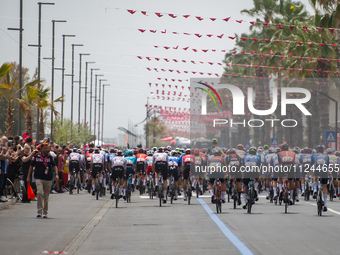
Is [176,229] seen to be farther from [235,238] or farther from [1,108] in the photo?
[1,108]

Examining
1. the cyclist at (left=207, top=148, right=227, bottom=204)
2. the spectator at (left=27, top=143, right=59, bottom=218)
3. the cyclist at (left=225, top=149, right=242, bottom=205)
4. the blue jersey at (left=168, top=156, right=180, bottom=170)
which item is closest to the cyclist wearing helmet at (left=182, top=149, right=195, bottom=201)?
the blue jersey at (left=168, top=156, right=180, bottom=170)

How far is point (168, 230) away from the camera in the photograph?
13.4m

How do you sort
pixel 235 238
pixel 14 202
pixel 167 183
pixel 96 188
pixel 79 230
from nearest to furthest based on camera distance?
pixel 235 238
pixel 79 230
pixel 14 202
pixel 167 183
pixel 96 188

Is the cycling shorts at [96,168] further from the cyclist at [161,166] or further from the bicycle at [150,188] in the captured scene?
the cyclist at [161,166]

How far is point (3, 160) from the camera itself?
59.9 ft

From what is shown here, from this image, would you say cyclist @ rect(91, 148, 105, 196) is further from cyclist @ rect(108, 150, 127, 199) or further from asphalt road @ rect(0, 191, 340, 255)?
asphalt road @ rect(0, 191, 340, 255)

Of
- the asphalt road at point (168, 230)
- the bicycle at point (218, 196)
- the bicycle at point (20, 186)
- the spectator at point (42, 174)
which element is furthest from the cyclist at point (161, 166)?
the spectator at point (42, 174)

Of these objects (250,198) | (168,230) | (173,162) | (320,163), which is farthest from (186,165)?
(168,230)

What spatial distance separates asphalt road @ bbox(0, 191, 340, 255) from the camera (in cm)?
1059

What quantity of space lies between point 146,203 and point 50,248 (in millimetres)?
11484

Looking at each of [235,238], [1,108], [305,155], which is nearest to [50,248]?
[235,238]

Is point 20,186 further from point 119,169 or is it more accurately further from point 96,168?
point 119,169

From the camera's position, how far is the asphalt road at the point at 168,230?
10.6 metres

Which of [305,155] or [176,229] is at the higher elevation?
[305,155]
